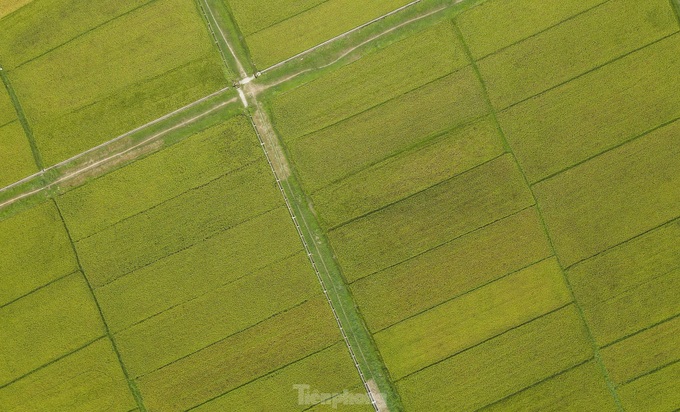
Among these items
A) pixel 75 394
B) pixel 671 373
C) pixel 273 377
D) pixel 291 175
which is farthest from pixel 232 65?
pixel 671 373

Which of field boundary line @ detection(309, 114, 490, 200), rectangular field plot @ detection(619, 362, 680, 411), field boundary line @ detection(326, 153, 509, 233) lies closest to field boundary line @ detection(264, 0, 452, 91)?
field boundary line @ detection(309, 114, 490, 200)

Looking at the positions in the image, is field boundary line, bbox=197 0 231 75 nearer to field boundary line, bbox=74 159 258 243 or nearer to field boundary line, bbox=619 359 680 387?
field boundary line, bbox=74 159 258 243

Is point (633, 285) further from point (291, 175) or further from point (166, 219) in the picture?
point (166, 219)

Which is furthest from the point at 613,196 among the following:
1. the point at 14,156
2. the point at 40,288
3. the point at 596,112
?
the point at 14,156

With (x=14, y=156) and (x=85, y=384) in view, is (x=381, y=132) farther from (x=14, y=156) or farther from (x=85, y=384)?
(x=85, y=384)

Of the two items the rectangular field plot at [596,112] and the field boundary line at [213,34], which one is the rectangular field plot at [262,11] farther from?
the rectangular field plot at [596,112]

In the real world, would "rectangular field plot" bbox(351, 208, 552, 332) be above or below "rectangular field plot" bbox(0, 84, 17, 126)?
below
